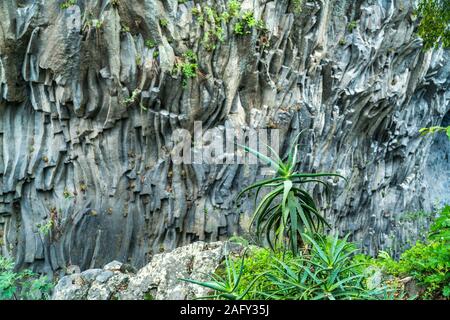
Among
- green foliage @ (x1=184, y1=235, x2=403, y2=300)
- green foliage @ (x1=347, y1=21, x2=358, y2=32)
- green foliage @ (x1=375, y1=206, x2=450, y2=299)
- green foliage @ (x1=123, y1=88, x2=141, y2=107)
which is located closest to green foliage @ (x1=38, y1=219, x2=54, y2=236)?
green foliage @ (x1=123, y1=88, x2=141, y2=107)

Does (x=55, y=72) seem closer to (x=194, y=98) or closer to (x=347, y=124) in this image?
(x=194, y=98)

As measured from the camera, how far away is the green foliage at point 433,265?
340 centimetres

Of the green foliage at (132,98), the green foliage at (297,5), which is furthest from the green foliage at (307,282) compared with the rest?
the green foliage at (297,5)

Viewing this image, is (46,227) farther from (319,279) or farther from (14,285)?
(319,279)

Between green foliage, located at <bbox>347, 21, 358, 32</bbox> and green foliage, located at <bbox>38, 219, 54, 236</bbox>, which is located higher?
green foliage, located at <bbox>347, 21, 358, 32</bbox>

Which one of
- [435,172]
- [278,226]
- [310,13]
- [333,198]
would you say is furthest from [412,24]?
[278,226]

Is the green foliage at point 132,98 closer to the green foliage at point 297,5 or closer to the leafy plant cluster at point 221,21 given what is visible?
the leafy plant cluster at point 221,21

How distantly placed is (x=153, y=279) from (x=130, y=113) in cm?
517

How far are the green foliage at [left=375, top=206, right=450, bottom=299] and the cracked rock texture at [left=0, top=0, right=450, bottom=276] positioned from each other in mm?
4947

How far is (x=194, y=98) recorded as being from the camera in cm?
899

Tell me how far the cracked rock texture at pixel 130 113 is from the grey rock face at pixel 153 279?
4.53m

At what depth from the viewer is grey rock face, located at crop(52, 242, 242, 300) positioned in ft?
13.3

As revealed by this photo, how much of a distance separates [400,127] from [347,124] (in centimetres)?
285

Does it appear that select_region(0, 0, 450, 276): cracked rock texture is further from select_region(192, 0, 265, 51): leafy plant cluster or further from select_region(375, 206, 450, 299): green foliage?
select_region(375, 206, 450, 299): green foliage
